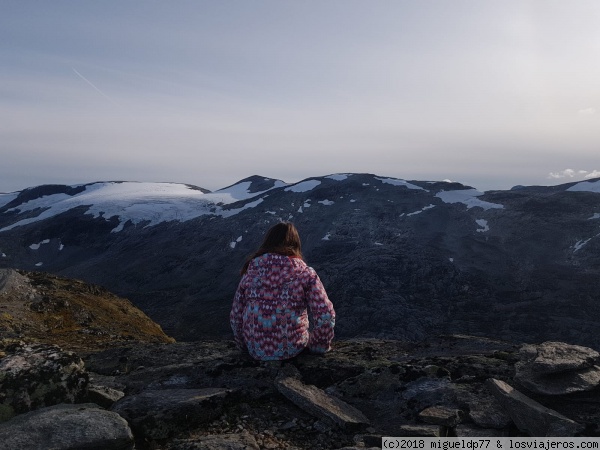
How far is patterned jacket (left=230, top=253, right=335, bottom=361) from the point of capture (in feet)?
28.8

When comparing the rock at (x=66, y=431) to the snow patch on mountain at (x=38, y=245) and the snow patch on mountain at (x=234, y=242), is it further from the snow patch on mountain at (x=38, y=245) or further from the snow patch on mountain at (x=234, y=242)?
the snow patch on mountain at (x=38, y=245)

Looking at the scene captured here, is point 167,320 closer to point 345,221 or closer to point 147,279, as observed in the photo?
point 147,279

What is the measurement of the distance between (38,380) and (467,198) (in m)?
105

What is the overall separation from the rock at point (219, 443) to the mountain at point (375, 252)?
5587 centimetres

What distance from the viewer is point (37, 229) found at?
129 meters

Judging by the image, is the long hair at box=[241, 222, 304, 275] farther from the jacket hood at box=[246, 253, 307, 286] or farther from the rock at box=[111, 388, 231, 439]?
the rock at box=[111, 388, 231, 439]

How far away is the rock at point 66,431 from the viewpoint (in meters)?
5.51

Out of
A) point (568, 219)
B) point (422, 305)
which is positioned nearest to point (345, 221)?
point (422, 305)

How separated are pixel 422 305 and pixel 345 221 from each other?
3429cm

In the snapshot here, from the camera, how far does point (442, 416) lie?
258 inches

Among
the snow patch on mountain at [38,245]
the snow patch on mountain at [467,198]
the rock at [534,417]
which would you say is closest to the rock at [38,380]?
the rock at [534,417]

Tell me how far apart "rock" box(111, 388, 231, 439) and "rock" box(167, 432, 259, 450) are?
39cm

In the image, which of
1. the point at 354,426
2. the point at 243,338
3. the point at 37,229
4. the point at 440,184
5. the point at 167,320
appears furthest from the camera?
the point at 37,229

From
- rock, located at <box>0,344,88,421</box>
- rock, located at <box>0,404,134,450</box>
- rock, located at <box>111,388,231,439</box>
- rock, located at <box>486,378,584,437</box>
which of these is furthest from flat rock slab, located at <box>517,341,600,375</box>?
rock, located at <box>0,344,88,421</box>
